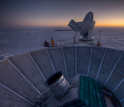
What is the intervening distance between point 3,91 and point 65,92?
4.64m

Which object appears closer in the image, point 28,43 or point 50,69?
point 50,69

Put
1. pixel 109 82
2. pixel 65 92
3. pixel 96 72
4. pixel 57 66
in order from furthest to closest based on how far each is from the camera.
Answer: pixel 57 66
pixel 96 72
pixel 109 82
pixel 65 92

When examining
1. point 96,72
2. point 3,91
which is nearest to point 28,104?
point 3,91

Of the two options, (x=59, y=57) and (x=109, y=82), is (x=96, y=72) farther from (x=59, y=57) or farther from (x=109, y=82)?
(x=59, y=57)

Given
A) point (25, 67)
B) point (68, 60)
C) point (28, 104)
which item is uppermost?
point (25, 67)

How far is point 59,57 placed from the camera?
10.2 metres

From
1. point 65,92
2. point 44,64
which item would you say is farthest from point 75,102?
point 44,64

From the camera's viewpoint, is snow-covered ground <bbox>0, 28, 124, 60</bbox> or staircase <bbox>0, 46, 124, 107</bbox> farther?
snow-covered ground <bbox>0, 28, 124, 60</bbox>

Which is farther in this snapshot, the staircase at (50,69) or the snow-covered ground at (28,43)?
the snow-covered ground at (28,43)

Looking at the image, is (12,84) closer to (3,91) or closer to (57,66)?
(3,91)

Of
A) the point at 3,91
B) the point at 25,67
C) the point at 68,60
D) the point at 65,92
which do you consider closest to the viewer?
the point at 65,92

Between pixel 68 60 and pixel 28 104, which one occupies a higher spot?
pixel 68 60

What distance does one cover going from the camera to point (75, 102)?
423 centimetres

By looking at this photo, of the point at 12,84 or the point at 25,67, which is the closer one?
the point at 12,84
